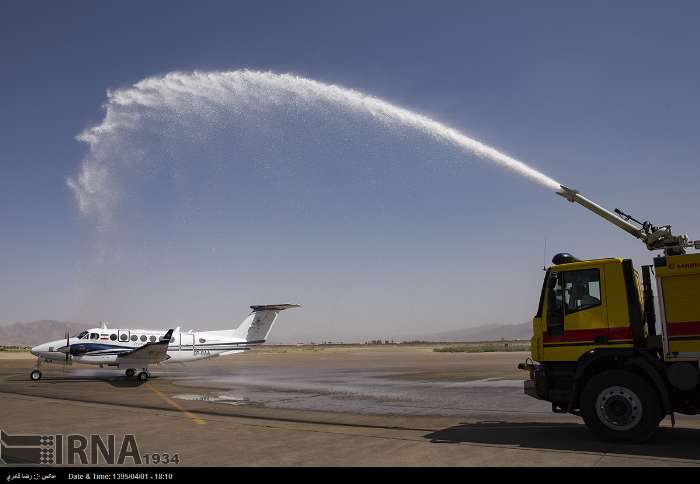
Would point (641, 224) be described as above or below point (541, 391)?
above

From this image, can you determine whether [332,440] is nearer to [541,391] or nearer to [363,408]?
[541,391]

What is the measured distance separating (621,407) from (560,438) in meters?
1.42

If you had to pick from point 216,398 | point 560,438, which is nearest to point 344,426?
point 560,438

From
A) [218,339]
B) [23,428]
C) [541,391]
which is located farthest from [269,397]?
[218,339]

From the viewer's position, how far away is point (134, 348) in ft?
99.3

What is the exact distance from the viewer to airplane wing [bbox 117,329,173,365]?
91.5ft

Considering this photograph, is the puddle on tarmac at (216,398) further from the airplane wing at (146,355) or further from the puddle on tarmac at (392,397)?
the airplane wing at (146,355)

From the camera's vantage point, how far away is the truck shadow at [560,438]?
29.0ft

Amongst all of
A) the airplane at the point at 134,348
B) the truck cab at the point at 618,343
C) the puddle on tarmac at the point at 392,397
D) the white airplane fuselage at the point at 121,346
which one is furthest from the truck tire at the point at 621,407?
the white airplane fuselage at the point at 121,346

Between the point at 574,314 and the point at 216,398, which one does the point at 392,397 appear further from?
the point at 574,314

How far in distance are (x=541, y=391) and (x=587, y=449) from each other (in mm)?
1619

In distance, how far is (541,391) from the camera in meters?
10.4

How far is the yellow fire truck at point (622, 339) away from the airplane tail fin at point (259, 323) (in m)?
27.6
